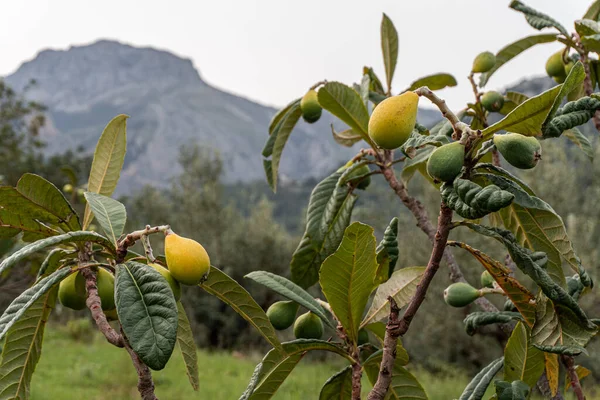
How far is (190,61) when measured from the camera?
164375 mm

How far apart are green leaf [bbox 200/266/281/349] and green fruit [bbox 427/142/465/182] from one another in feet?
1.45

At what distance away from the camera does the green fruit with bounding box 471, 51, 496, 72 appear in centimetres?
162

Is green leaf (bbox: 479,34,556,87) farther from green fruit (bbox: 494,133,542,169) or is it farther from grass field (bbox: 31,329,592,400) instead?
grass field (bbox: 31,329,592,400)

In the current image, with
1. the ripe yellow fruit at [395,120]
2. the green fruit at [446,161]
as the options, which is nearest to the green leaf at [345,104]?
the ripe yellow fruit at [395,120]

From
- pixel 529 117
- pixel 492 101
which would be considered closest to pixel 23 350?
pixel 529 117

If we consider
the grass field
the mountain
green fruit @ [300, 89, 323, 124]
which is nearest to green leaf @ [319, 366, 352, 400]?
green fruit @ [300, 89, 323, 124]

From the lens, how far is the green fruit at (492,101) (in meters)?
1.60

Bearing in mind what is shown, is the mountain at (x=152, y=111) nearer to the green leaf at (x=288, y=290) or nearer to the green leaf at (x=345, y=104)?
the green leaf at (x=345, y=104)

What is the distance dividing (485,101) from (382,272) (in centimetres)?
70

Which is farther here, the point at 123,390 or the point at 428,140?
the point at 123,390

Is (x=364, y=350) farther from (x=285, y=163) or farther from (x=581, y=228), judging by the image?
(x=285, y=163)

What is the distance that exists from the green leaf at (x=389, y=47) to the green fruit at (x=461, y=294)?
0.76m

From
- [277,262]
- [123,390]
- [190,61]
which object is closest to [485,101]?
[123,390]

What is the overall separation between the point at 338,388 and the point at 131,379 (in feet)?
21.9
